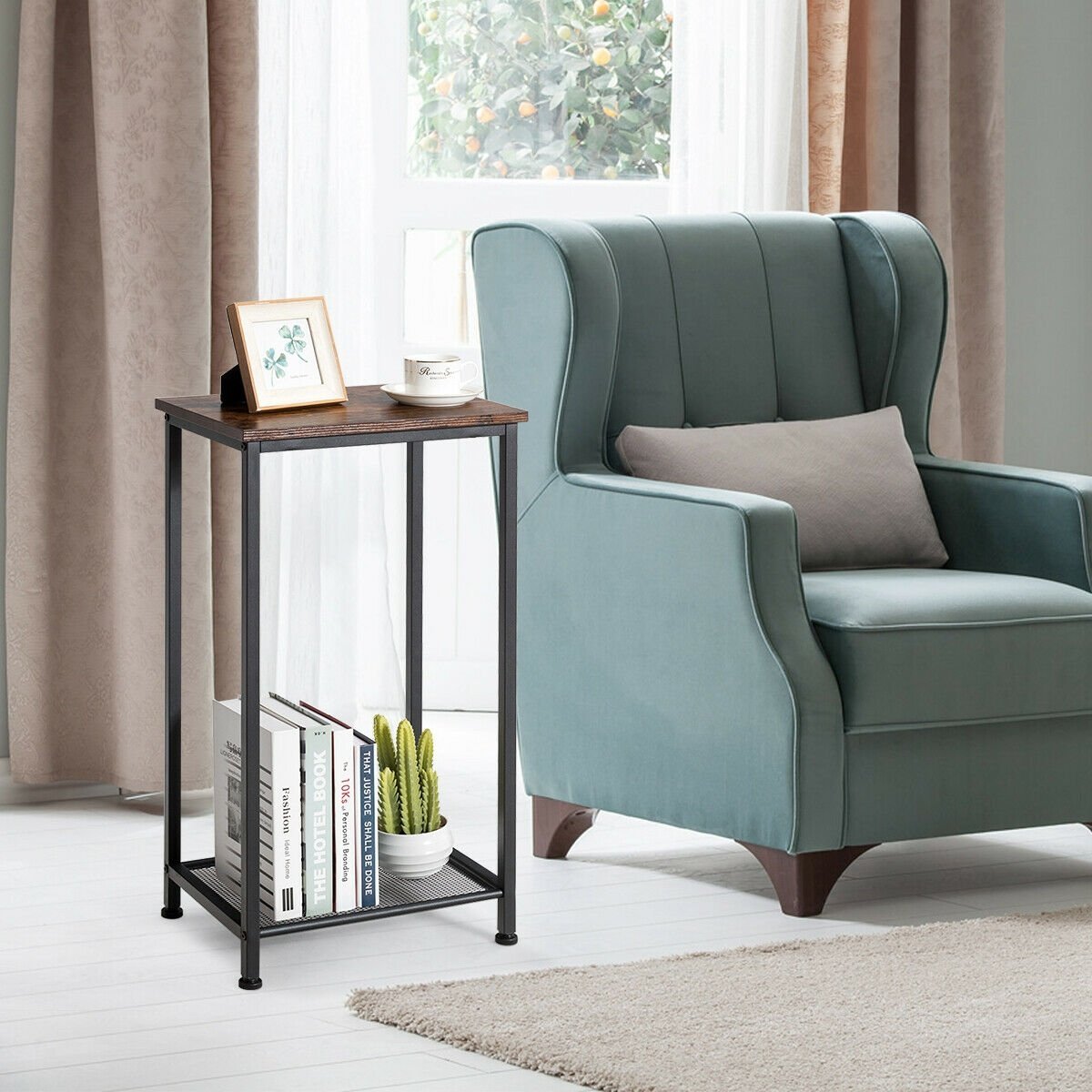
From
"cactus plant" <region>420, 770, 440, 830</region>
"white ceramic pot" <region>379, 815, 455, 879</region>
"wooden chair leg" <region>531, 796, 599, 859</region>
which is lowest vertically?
"wooden chair leg" <region>531, 796, 599, 859</region>

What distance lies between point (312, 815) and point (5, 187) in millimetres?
1380

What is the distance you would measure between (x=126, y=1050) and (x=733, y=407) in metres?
1.47

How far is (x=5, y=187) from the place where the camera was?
3227 mm

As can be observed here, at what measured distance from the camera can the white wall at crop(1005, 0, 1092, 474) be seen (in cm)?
407

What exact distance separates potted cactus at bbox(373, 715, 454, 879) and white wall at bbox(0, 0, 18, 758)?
0.98m

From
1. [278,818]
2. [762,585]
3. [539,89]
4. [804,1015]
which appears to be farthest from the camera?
[539,89]

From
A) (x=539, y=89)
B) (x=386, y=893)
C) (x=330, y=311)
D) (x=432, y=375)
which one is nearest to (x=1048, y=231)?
(x=539, y=89)

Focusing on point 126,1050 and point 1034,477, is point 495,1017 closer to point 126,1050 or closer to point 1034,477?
point 126,1050

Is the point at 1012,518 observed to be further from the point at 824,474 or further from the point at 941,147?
the point at 941,147

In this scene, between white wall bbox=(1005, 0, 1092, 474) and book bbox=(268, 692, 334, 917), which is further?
white wall bbox=(1005, 0, 1092, 474)

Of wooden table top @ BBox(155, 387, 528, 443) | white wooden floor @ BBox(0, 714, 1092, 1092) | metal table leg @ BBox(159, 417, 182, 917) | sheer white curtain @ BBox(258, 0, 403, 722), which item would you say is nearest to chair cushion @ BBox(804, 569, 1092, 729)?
white wooden floor @ BBox(0, 714, 1092, 1092)

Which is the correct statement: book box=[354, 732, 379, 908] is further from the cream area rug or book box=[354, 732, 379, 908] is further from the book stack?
the cream area rug

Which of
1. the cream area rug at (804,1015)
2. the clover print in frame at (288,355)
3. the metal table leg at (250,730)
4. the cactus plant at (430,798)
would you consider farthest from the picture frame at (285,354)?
the cream area rug at (804,1015)

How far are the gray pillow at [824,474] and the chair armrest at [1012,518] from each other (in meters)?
0.05
